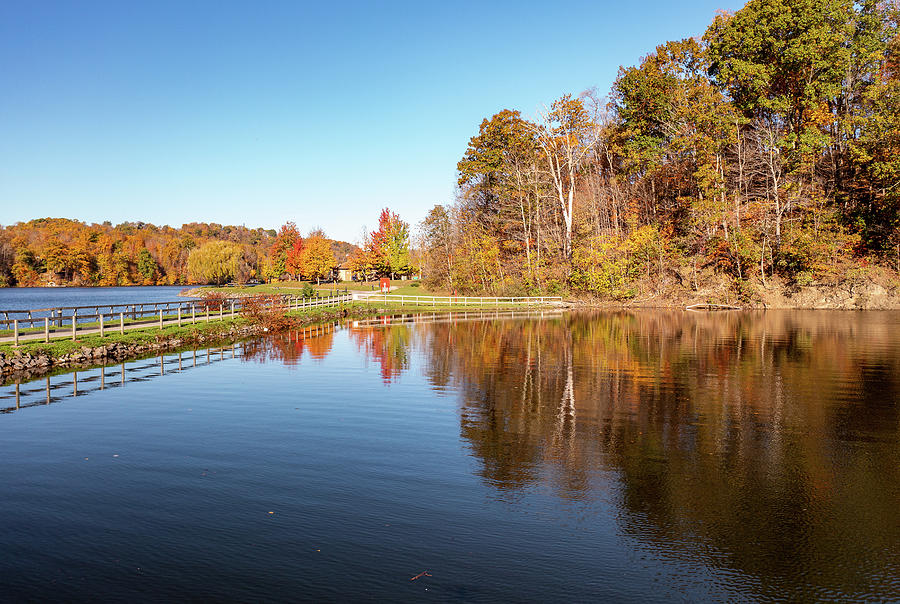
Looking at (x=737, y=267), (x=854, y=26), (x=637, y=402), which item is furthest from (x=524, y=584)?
(x=854, y=26)

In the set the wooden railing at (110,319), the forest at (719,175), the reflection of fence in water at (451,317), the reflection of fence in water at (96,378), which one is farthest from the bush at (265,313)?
the forest at (719,175)

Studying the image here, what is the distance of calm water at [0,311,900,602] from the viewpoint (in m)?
5.87

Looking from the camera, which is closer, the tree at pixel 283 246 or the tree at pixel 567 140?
the tree at pixel 567 140

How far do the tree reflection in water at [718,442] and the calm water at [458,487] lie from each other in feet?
0.17

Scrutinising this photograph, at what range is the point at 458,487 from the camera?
8.40 meters

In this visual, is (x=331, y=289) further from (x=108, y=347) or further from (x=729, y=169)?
(x=108, y=347)

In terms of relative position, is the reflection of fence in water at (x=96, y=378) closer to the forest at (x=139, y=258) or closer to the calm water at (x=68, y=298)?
the calm water at (x=68, y=298)

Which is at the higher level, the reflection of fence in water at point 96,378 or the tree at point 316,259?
the tree at point 316,259

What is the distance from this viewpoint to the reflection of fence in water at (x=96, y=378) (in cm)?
1549

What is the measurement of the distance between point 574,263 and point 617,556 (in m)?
53.2

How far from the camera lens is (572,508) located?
24.8 ft

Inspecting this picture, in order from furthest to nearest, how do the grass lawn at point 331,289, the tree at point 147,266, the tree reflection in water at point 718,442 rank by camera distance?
1. the tree at point 147,266
2. the grass lawn at point 331,289
3. the tree reflection in water at point 718,442

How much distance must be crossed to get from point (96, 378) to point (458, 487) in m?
15.4

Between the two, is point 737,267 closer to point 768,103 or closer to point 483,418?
point 768,103
